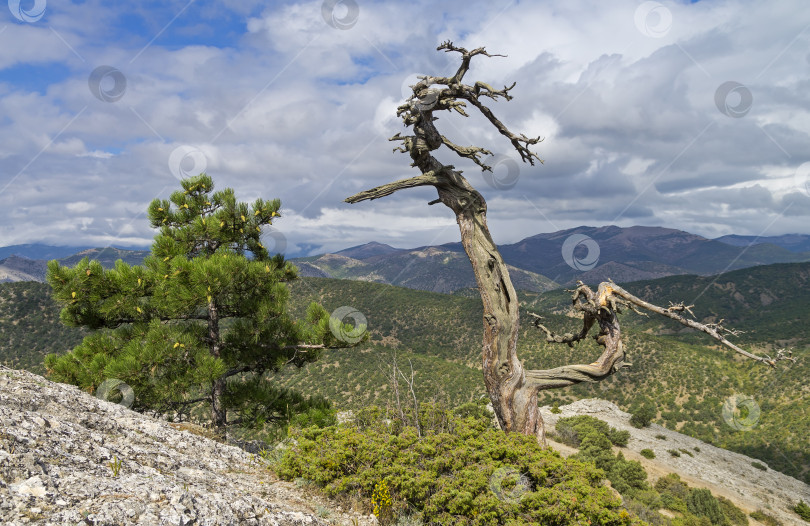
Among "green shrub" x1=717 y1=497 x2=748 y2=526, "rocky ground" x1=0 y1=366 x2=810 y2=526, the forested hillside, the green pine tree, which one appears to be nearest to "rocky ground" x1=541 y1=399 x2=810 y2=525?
"green shrub" x1=717 y1=497 x2=748 y2=526

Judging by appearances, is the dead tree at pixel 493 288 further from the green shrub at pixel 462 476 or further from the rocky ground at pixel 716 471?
the rocky ground at pixel 716 471

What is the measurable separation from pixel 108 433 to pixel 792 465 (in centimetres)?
4109

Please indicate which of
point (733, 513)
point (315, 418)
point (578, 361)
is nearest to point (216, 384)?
point (315, 418)

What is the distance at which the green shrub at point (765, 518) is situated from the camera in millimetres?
17359

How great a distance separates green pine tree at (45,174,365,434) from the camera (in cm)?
743

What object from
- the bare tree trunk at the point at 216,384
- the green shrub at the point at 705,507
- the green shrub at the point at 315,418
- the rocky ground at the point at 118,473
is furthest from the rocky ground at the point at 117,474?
the green shrub at the point at 705,507

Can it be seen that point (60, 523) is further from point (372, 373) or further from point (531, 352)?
point (531, 352)

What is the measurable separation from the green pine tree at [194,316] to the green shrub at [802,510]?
25.0m

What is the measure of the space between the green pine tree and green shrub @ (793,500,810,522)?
25.0 meters

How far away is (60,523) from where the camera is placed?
2.65m

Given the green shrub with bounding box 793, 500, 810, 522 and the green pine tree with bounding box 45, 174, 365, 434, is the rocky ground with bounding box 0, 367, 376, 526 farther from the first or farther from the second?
the green shrub with bounding box 793, 500, 810, 522

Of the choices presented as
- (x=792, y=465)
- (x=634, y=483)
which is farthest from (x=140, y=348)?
(x=792, y=465)

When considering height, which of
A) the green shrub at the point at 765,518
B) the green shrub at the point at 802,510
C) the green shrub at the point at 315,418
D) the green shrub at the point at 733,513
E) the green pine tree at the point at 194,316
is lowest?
the green shrub at the point at 802,510

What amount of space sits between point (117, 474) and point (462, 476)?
3.24m
